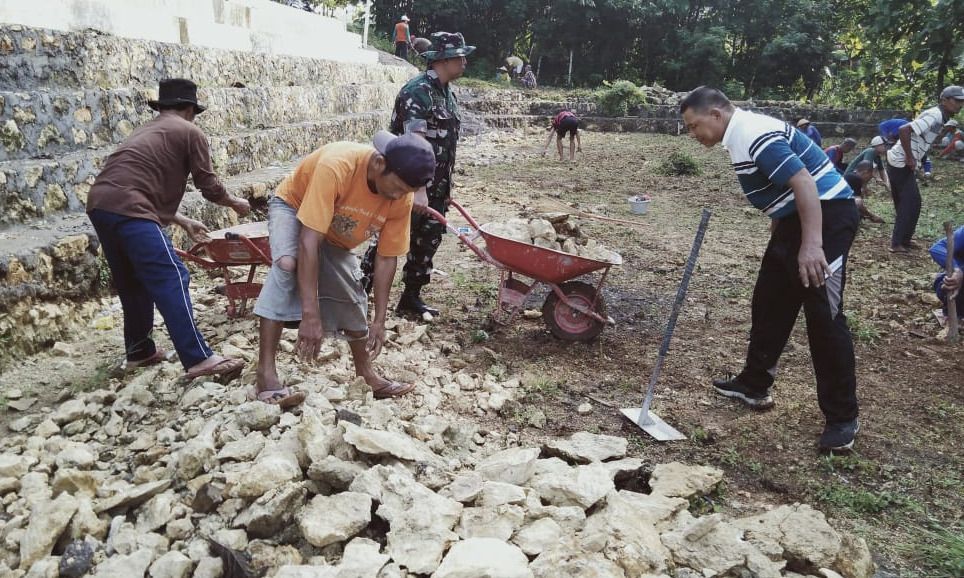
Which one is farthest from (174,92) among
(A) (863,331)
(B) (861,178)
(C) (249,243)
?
(B) (861,178)

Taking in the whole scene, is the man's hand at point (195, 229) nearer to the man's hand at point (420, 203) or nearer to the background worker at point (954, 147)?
the man's hand at point (420, 203)

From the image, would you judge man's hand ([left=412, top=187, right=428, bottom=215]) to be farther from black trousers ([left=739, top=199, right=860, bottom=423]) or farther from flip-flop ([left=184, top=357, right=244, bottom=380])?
black trousers ([left=739, top=199, right=860, bottom=423])

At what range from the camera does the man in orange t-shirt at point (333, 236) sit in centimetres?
250

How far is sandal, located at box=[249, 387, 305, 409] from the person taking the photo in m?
2.65

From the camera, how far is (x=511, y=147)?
15188 millimetres

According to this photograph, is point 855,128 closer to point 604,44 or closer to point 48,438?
point 604,44

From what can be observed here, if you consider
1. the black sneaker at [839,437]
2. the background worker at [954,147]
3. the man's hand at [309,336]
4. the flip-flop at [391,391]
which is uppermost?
the background worker at [954,147]

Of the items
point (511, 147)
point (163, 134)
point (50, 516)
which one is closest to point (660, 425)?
point (50, 516)

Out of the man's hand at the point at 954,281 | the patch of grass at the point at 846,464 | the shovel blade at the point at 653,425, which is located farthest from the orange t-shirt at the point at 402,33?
the patch of grass at the point at 846,464

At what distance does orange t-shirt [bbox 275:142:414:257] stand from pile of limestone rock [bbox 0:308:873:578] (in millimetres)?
762

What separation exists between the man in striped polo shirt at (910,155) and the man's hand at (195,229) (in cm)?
651

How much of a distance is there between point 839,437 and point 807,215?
1.13m

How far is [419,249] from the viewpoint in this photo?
14.5ft

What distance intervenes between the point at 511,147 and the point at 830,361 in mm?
12756
